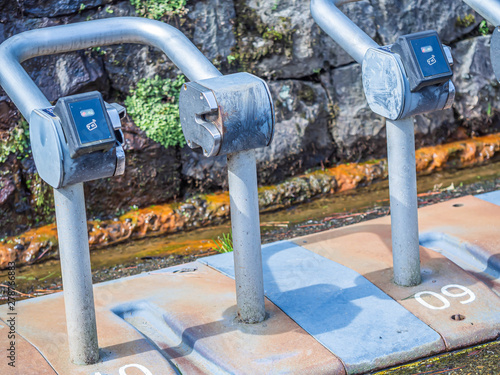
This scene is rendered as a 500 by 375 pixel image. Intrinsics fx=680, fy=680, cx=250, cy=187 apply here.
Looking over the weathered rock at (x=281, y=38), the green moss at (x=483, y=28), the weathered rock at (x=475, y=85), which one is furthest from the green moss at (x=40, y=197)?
the green moss at (x=483, y=28)

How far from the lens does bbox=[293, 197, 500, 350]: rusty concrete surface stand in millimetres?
2402

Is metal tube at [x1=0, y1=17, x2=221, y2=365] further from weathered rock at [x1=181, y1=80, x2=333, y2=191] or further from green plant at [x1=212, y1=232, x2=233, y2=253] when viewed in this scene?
weathered rock at [x1=181, y1=80, x2=333, y2=191]

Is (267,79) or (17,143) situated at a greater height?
(267,79)

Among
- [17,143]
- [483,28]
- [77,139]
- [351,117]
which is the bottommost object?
[351,117]

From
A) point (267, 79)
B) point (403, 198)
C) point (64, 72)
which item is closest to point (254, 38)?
point (267, 79)

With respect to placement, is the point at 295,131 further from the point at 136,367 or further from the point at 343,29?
the point at 136,367

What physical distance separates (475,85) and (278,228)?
203 centimetres

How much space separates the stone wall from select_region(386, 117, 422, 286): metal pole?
1995 millimetres

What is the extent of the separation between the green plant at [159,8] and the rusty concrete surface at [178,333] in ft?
6.67

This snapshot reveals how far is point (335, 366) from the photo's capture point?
2203 millimetres

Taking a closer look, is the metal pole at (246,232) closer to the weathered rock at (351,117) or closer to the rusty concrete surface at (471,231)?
the rusty concrete surface at (471,231)

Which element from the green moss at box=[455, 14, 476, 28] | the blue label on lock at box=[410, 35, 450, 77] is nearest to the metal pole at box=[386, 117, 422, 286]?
the blue label on lock at box=[410, 35, 450, 77]

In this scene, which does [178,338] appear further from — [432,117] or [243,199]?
[432,117]

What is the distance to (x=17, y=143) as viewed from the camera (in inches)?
157
